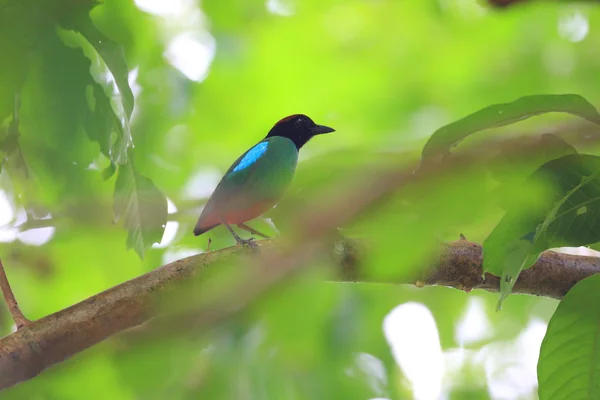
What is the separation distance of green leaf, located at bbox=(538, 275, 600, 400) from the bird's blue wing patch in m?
1.56

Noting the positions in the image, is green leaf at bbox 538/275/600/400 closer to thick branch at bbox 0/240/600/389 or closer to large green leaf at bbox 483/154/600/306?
large green leaf at bbox 483/154/600/306

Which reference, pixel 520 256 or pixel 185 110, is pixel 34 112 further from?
pixel 185 110

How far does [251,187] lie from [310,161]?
0.84 meters

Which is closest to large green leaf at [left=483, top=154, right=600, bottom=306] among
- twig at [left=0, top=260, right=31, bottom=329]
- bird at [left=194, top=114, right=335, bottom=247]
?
bird at [left=194, top=114, right=335, bottom=247]

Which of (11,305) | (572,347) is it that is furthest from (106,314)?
(572,347)

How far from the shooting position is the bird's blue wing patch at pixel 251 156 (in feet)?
10.0

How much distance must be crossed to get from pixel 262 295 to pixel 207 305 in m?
0.16

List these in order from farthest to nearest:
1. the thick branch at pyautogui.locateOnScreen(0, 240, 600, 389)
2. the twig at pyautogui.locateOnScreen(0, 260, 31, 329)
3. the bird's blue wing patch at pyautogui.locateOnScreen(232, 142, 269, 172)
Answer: the bird's blue wing patch at pyautogui.locateOnScreen(232, 142, 269, 172)
the twig at pyautogui.locateOnScreen(0, 260, 31, 329)
the thick branch at pyautogui.locateOnScreen(0, 240, 600, 389)

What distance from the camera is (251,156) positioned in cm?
318

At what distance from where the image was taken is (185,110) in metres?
3.92

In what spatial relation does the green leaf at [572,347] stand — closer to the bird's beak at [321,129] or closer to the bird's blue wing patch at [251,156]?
the bird's blue wing patch at [251,156]

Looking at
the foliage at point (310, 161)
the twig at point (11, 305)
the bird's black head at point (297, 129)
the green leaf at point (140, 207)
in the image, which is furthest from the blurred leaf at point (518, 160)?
the bird's black head at point (297, 129)

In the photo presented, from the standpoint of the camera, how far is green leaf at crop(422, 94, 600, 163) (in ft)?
5.71

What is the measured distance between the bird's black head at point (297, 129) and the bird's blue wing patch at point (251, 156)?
34cm
